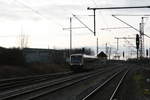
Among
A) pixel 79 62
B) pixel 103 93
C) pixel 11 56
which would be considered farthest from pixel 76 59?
pixel 103 93

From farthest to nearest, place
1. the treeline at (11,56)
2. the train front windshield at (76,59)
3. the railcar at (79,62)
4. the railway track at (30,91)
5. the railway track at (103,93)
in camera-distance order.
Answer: the train front windshield at (76,59) < the railcar at (79,62) < the treeline at (11,56) < the railway track at (103,93) < the railway track at (30,91)

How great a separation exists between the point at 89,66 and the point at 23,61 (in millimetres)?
14126

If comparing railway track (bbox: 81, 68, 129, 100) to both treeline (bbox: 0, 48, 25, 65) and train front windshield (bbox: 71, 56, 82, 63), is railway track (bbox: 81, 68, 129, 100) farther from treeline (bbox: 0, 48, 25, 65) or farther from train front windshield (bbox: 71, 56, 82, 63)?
train front windshield (bbox: 71, 56, 82, 63)

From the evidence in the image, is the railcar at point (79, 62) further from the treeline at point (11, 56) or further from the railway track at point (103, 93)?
the railway track at point (103, 93)

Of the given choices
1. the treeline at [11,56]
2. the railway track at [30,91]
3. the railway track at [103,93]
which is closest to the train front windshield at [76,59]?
the treeline at [11,56]

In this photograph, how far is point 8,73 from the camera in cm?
3938

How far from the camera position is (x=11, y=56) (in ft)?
147

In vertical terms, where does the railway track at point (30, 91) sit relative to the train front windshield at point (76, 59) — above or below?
below

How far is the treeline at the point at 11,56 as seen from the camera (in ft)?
142

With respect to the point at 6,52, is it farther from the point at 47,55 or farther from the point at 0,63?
the point at 47,55

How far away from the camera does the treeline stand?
4341cm

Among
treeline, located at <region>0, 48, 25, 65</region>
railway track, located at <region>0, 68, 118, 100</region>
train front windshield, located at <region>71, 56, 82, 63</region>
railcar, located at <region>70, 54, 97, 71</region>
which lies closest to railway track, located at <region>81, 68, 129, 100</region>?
railway track, located at <region>0, 68, 118, 100</region>

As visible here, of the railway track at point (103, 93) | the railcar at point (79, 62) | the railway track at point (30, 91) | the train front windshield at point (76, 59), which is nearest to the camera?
the railway track at point (30, 91)

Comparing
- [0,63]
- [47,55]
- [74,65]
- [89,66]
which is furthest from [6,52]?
[47,55]
